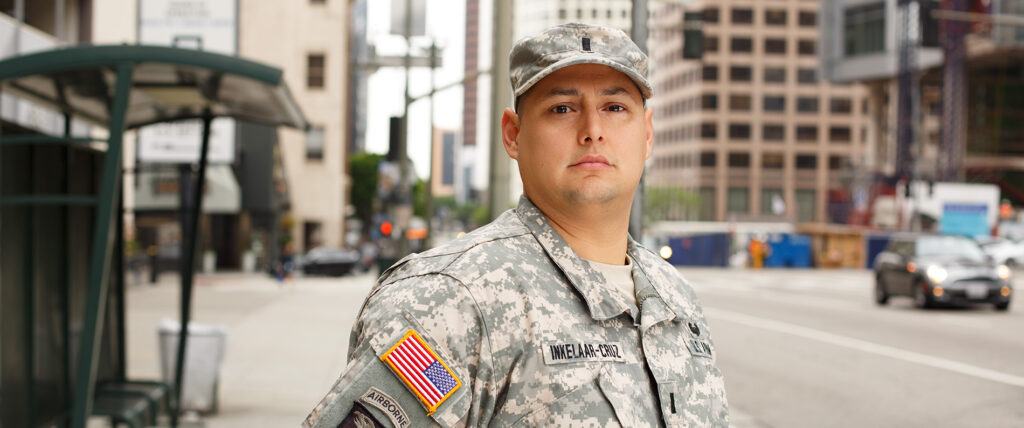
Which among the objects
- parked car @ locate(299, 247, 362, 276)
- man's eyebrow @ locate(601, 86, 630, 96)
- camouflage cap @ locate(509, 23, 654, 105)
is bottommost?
parked car @ locate(299, 247, 362, 276)

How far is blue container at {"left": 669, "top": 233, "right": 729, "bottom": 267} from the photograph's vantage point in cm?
5017

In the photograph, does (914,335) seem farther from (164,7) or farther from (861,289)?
(861,289)

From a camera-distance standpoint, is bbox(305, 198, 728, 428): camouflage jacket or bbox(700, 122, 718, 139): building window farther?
bbox(700, 122, 718, 139): building window

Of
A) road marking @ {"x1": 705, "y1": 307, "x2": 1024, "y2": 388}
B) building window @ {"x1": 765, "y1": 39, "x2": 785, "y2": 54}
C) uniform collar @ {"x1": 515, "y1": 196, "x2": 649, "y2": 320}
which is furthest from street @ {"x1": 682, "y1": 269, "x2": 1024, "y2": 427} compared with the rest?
building window @ {"x1": 765, "y1": 39, "x2": 785, "y2": 54}

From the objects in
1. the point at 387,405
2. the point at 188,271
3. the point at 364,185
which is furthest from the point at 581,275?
the point at 364,185

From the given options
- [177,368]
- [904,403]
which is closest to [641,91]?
[177,368]

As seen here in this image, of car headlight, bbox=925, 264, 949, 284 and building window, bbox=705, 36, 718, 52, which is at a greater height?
building window, bbox=705, 36, 718, 52

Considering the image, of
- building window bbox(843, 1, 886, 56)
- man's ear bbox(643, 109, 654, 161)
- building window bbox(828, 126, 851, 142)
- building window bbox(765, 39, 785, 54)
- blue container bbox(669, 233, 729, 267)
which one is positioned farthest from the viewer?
building window bbox(828, 126, 851, 142)

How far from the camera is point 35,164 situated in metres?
7.59

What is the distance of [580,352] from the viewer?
189 centimetres

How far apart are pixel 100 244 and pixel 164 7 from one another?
5.85 metres

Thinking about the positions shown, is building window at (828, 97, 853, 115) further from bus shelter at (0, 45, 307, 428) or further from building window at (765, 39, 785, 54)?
bus shelter at (0, 45, 307, 428)

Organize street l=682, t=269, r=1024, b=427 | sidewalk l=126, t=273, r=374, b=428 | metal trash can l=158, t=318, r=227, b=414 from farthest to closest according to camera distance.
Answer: sidewalk l=126, t=273, r=374, b=428 → street l=682, t=269, r=1024, b=427 → metal trash can l=158, t=318, r=227, b=414

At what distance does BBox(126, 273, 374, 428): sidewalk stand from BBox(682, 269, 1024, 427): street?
4731mm
